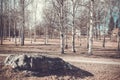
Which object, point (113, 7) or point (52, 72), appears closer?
point (52, 72)

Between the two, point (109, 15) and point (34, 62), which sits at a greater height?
point (109, 15)

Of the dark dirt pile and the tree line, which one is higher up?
the tree line

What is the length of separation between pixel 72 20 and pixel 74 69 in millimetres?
14327

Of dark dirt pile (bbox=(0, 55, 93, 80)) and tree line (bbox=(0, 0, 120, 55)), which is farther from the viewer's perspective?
tree line (bbox=(0, 0, 120, 55))

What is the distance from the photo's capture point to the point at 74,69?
52.4 feet

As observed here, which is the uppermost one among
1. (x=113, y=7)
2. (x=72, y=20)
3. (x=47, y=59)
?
(x=113, y=7)

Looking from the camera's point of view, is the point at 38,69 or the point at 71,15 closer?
the point at 38,69

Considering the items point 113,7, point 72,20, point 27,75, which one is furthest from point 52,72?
point 113,7

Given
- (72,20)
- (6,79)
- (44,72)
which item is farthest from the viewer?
(72,20)

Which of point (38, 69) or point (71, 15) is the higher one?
point (71, 15)

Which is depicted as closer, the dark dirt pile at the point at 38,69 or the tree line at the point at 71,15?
the dark dirt pile at the point at 38,69

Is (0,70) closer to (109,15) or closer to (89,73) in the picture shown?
(89,73)

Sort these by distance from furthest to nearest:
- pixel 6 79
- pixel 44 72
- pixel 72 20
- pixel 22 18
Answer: pixel 22 18 → pixel 72 20 → pixel 44 72 → pixel 6 79

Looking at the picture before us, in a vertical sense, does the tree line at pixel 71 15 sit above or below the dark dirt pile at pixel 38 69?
above
